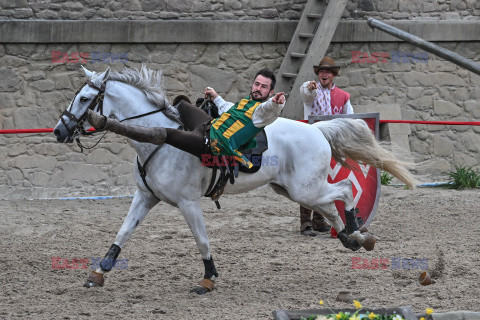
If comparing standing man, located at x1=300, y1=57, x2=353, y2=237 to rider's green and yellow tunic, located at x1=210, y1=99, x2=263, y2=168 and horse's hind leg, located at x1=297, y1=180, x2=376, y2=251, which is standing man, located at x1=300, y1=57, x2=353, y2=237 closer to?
horse's hind leg, located at x1=297, y1=180, x2=376, y2=251

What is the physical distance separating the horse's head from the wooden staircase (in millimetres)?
4565

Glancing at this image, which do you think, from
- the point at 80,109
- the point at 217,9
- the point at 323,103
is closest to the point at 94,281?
the point at 80,109

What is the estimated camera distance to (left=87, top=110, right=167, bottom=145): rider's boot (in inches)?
209

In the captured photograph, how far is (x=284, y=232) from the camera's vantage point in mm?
8344

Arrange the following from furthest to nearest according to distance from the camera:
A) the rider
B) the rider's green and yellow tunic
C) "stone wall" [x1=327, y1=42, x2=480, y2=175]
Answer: "stone wall" [x1=327, y1=42, x2=480, y2=175], the rider's green and yellow tunic, the rider

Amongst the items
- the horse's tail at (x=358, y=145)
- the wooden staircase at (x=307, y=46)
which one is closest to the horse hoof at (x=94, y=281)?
the horse's tail at (x=358, y=145)

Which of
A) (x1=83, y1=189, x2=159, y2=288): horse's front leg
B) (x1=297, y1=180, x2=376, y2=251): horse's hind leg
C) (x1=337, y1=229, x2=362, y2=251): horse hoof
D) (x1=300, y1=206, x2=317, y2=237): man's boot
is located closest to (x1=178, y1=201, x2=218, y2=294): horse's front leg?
(x1=83, y1=189, x2=159, y2=288): horse's front leg

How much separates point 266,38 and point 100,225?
11.8ft

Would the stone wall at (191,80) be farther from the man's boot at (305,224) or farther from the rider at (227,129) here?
the rider at (227,129)

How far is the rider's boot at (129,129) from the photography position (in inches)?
209

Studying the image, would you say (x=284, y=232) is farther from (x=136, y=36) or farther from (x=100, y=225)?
(x=136, y=36)

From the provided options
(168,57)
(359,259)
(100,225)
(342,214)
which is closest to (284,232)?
(342,214)

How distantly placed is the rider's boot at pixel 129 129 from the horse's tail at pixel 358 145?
5.77ft

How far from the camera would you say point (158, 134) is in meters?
5.53
